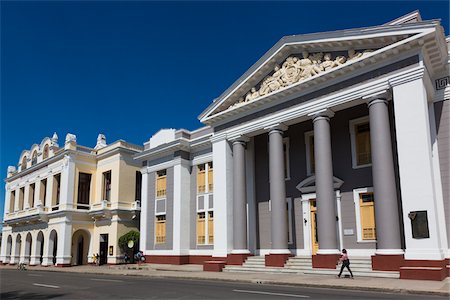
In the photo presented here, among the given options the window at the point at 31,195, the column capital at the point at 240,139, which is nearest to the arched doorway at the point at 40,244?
the window at the point at 31,195

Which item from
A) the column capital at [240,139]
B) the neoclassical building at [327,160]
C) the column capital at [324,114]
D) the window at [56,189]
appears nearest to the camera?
the neoclassical building at [327,160]

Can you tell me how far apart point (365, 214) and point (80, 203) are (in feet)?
80.4

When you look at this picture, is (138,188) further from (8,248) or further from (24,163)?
(8,248)

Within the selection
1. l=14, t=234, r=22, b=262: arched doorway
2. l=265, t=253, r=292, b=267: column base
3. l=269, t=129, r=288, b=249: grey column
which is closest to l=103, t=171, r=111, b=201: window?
l=14, t=234, r=22, b=262: arched doorway

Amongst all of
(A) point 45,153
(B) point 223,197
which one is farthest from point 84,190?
(B) point 223,197

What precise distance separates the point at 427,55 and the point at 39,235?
113ft

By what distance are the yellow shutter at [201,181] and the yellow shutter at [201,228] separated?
1582 mm

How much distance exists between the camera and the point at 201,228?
84.4 ft

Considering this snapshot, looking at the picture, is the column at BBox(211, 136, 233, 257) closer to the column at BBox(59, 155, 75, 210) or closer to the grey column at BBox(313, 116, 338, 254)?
the grey column at BBox(313, 116, 338, 254)

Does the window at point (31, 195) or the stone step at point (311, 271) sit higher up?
the window at point (31, 195)

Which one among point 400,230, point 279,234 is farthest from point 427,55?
point 279,234

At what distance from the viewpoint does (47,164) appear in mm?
37188

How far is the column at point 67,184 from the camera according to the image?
1299 inches

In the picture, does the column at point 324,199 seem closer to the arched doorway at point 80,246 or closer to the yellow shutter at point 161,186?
the yellow shutter at point 161,186
